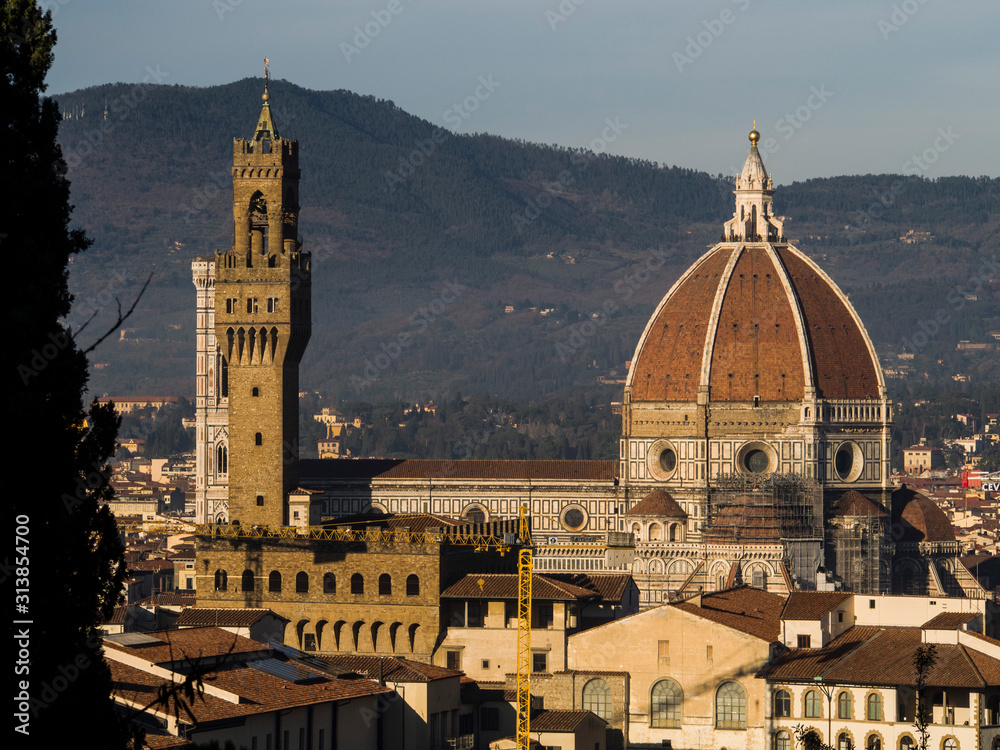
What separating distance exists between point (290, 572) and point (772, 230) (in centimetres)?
4004

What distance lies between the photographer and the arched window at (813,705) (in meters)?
56.1

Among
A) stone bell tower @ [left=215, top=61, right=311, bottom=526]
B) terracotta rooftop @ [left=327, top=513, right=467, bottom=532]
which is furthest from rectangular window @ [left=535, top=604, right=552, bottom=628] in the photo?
stone bell tower @ [left=215, top=61, right=311, bottom=526]

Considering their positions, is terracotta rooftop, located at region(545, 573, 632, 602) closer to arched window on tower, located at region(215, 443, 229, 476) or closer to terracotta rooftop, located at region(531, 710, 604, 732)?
terracotta rooftop, located at region(531, 710, 604, 732)

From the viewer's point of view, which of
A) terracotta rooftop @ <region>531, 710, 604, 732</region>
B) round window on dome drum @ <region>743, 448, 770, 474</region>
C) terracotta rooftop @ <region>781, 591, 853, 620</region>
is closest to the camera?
terracotta rooftop @ <region>531, 710, 604, 732</region>

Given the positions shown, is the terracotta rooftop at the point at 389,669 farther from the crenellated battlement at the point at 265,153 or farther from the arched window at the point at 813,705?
the crenellated battlement at the point at 265,153

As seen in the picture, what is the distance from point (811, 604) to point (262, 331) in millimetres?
27925

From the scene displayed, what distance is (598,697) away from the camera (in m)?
60.3

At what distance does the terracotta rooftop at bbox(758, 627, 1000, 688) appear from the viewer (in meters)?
53.8

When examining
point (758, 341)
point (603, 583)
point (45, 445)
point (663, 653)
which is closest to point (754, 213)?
point (758, 341)

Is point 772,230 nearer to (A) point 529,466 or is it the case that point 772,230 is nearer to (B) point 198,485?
(A) point 529,466

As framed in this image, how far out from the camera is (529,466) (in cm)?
10350

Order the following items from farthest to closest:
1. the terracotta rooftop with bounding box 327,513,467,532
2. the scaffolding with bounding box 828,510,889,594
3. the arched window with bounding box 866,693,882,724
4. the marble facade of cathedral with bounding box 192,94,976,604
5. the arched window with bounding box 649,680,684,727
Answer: the scaffolding with bounding box 828,510,889,594
the marble facade of cathedral with bounding box 192,94,976,604
the terracotta rooftop with bounding box 327,513,467,532
the arched window with bounding box 649,680,684,727
the arched window with bounding box 866,693,882,724

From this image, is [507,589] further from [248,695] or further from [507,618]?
[248,695]

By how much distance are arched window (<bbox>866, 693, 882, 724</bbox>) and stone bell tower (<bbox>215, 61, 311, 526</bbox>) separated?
3223 cm
